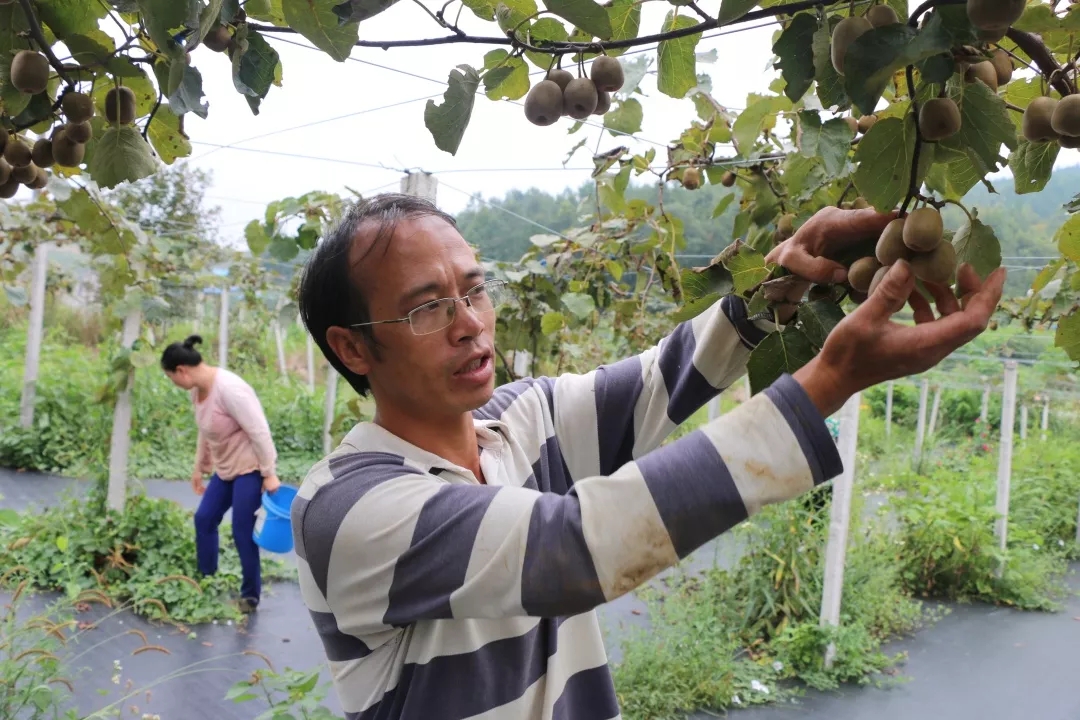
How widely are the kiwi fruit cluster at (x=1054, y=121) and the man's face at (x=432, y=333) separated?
641 millimetres

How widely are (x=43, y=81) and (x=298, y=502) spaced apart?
64 cm

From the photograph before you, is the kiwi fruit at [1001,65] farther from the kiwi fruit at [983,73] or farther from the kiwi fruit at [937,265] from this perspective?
the kiwi fruit at [937,265]

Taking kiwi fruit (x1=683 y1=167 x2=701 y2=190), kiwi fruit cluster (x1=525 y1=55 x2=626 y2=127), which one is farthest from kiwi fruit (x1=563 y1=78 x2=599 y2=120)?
kiwi fruit (x1=683 y1=167 x2=701 y2=190)

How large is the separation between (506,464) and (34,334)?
23.8ft

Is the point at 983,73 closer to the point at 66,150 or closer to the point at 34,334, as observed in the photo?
the point at 66,150

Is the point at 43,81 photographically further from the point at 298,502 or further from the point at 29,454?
the point at 29,454

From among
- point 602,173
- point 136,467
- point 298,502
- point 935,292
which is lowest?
point 136,467

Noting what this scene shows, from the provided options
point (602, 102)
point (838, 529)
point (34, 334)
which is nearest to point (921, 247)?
point (602, 102)

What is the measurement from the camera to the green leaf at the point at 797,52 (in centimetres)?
74

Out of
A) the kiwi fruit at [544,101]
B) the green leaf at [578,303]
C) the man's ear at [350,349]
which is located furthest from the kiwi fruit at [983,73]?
the green leaf at [578,303]

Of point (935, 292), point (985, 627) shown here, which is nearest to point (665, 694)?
point (985, 627)

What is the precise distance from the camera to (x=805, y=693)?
385 centimetres

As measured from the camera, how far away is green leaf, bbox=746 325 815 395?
849 millimetres

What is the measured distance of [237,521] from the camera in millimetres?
4301
